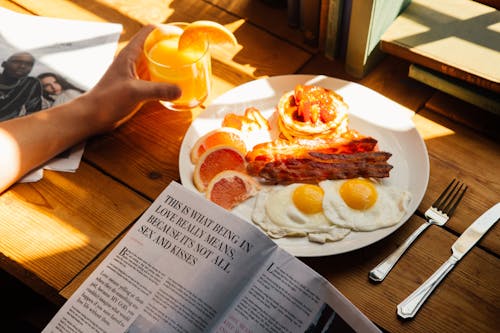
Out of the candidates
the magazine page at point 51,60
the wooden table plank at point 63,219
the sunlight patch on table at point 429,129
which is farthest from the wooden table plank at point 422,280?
the magazine page at point 51,60

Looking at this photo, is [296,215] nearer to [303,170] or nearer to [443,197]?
[303,170]

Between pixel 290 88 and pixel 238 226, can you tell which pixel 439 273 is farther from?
pixel 290 88

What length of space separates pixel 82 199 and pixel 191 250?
34 cm

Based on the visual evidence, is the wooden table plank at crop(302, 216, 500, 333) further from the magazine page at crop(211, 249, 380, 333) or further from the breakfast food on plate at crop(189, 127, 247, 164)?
the breakfast food on plate at crop(189, 127, 247, 164)

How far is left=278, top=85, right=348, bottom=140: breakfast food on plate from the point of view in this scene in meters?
1.23

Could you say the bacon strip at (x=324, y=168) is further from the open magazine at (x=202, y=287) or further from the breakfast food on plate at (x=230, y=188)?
the open magazine at (x=202, y=287)

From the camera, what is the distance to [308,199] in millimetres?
1093

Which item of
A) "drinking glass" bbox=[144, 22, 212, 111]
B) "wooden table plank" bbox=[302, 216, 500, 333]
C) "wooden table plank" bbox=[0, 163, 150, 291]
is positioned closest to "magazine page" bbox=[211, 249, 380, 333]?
"wooden table plank" bbox=[302, 216, 500, 333]

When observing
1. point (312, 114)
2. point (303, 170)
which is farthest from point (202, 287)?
point (312, 114)

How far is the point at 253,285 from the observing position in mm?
945

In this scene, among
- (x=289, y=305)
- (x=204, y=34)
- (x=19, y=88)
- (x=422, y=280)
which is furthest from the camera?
(x=19, y=88)

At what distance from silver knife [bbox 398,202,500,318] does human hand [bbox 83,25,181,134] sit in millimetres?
656

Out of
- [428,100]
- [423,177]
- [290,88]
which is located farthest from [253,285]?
[428,100]

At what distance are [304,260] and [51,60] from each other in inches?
33.5
